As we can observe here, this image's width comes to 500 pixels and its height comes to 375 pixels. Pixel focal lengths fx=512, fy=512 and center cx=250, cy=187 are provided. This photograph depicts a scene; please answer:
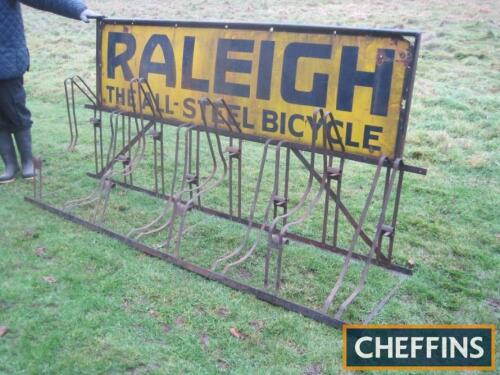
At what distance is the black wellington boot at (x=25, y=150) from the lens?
491 cm

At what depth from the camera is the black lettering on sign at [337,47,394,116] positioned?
9.88ft

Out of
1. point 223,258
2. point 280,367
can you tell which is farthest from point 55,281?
point 280,367

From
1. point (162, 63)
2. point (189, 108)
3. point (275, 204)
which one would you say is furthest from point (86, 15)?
point (275, 204)

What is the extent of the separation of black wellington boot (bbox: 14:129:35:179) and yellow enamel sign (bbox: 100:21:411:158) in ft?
3.39

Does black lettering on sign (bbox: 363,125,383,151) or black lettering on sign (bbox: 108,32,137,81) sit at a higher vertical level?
black lettering on sign (bbox: 108,32,137,81)

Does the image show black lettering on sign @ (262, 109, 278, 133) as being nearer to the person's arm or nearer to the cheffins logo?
the cheffins logo

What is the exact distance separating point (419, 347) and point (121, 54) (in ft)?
10.4

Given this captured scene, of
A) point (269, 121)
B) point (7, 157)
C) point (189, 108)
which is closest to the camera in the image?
point (269, 121)

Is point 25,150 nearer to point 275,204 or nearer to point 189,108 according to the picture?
point 189,108

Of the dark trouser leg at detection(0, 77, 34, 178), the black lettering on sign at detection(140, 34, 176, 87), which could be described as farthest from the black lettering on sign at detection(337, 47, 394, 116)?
the dark trouser leg at detection(0, 77, 34, 178)

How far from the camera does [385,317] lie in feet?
9.99

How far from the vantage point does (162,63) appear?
405 cm

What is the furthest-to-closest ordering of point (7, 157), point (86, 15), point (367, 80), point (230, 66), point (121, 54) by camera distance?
point (7, 157) → point (121, 54) → point (86, 15) → point (230, 66) → point (367, 80)

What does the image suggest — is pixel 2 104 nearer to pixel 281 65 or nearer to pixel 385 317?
pixel 281 65
